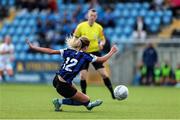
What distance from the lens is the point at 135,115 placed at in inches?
524

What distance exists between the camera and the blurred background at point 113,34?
104ft

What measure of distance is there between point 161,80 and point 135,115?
18466 millimetres

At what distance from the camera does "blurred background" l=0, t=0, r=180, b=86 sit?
3155 centimetres

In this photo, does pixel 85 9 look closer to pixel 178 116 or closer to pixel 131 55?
pixel 131 55

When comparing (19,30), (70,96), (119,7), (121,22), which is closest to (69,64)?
(70,96)

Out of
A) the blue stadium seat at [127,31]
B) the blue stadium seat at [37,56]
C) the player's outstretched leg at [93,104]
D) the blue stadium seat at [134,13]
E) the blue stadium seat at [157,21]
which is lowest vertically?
the player's outstretched leg at [93,104]

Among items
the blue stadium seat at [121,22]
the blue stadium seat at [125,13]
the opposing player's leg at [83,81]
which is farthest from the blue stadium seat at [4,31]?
the opposing player's leg at [83,81]

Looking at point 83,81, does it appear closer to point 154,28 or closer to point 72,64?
point 72,64

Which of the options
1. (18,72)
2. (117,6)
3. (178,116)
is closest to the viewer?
(178,116)

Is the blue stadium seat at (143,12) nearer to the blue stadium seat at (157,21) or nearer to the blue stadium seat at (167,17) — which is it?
the blue stadium seat at (157,21)

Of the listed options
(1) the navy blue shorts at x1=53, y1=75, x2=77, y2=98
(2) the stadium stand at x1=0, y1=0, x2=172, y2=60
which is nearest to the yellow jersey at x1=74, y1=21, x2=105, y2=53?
(1) the navy blue shorts at x1=53, y1=75, x2=77, y2=98

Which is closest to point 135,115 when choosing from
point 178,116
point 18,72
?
point 178,116

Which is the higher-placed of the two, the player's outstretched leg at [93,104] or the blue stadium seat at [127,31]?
the blue stadium seat at [127,31]

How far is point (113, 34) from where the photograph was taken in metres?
34.6
